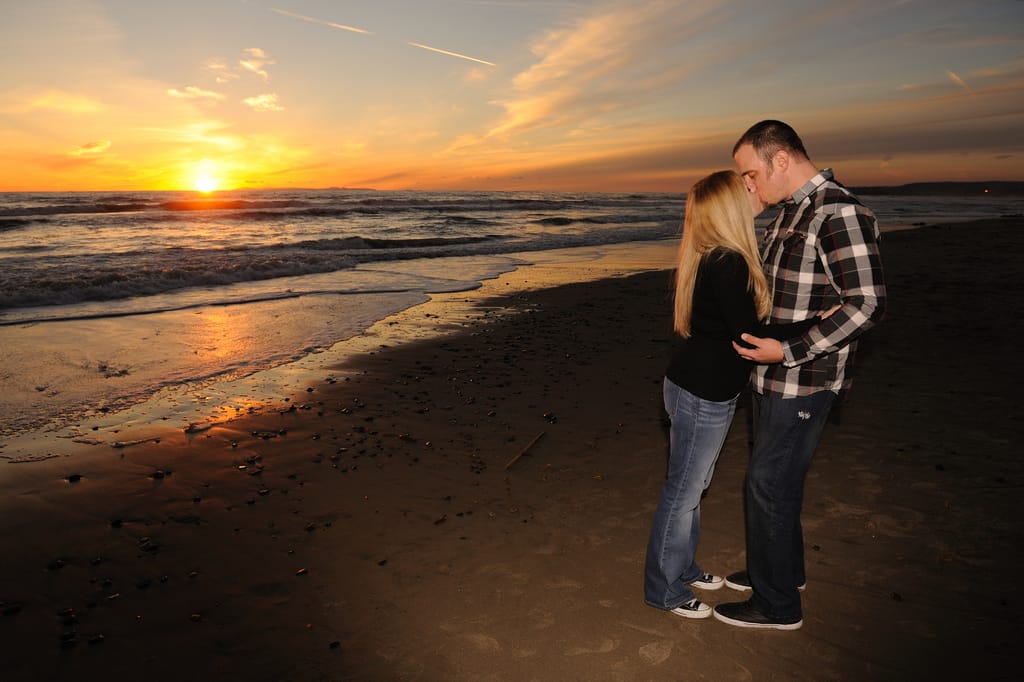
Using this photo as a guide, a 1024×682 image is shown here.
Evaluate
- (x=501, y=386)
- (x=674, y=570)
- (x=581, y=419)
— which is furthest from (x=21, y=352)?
(x=674, y=570)

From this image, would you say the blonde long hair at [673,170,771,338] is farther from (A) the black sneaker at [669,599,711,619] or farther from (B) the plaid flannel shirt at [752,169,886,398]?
(A) the black sneaker at [669,599,711,619]

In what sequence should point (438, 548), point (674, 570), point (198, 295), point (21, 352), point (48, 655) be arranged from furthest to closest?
point (198, 295) → point (21, 352) → point (438, 548) → point (674, 570) → point (48, 655)

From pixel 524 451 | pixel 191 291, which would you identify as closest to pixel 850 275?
pixel 524 451

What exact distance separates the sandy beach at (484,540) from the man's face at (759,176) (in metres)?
2.52

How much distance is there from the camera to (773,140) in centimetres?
312

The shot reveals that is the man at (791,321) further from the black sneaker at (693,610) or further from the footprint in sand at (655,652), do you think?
the footprint in sand at (655,652)

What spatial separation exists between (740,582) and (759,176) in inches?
102

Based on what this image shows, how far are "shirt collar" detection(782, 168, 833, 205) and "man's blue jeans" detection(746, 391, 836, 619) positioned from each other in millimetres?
1019

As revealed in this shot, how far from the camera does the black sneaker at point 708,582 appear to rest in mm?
3885

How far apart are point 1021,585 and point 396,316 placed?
1098 centimetres

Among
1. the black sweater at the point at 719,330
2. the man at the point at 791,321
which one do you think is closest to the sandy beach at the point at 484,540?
the man at the point at 791,321

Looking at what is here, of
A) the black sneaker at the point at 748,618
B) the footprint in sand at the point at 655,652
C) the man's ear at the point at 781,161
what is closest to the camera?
the man's ear at the point at 781,161

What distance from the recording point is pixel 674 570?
363cm

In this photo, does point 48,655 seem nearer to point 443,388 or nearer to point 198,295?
point 443,388
